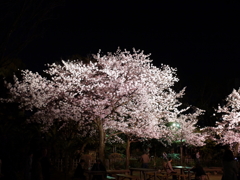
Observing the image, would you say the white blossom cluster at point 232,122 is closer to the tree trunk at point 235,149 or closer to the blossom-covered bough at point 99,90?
the tree trunk at point 235,149

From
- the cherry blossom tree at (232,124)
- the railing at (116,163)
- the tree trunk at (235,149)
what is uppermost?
the cherry blossom tree at (232,124)

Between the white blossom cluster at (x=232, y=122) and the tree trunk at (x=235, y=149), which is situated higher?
the white blossom cluster at (x=232, y=122)

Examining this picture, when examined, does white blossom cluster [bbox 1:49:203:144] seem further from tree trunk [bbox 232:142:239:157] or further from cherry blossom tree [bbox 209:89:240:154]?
tree trunk [bbox 232:142:239:157]

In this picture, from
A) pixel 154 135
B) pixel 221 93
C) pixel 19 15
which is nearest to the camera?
pixel 19 15

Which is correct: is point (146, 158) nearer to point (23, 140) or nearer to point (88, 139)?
point (23, 140)

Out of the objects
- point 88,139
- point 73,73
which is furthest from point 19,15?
point 88,139

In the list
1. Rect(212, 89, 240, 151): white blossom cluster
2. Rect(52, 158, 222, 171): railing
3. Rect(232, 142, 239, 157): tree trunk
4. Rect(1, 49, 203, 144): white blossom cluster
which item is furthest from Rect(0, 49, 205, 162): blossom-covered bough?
Rect(232, 142, 239, 157): tree trunk

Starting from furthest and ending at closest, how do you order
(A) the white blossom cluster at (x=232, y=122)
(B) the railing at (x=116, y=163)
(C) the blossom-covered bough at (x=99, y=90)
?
(A) the white blossom cluster at (x=232, y=122), (B) the railing at (x=116, y=163), (C) the blossom-covered bough at (x=99, y=90)

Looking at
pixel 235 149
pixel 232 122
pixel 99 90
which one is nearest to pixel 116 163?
pixel 99 90

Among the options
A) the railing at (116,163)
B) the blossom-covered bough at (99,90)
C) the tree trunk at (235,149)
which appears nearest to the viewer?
the blossom-covered bough at (99,90)

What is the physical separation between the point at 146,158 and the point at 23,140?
6.20 metres

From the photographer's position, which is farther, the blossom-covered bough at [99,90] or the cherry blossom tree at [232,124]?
the cherry blossom tree at [232,124]

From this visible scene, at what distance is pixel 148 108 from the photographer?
17984 millimetres

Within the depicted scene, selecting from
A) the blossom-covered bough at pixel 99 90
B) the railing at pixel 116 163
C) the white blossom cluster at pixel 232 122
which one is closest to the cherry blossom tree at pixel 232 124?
the white blossom cluster at pixel 232 122
